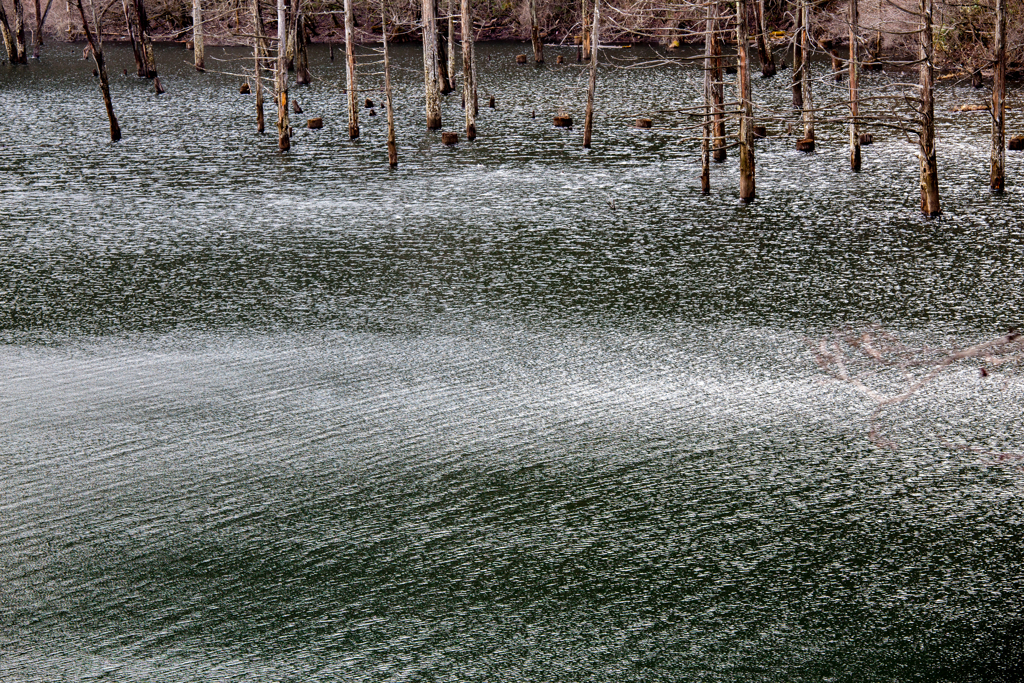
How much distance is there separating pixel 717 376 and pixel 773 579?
16.3 feet

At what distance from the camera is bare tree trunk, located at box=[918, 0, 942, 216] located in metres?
21.1

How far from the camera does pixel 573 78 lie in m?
48.9

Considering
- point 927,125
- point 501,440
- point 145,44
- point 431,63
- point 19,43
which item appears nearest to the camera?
point 501,440

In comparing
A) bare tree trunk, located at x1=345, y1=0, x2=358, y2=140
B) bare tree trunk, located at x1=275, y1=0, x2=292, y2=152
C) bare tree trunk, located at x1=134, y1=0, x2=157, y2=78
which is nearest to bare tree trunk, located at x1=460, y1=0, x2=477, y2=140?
bare tree trunk, located at x1=345, y1=0, x2=358, y2=140

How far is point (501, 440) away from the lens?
13.2 m

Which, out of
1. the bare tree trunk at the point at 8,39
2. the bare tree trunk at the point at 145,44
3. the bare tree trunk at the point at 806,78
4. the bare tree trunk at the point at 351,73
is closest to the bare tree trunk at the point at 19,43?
the bare tree trunk at the point at 8,39

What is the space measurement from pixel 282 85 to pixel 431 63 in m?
5.64

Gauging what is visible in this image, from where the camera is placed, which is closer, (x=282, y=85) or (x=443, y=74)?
(x=282, y=85)

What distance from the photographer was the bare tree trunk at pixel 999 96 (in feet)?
71.2

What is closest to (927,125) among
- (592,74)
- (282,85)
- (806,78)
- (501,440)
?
(806,78)

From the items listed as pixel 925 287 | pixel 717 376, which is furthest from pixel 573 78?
pixel 717 376

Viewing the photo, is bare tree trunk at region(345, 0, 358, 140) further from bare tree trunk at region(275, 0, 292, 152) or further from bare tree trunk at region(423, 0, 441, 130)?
bare tree trunk at region(423, 0, 441, 130)

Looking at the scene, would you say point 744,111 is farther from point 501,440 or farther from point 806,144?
point 501,440

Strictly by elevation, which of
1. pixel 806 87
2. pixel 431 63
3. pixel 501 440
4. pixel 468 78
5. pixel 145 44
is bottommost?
pixel 501 440
